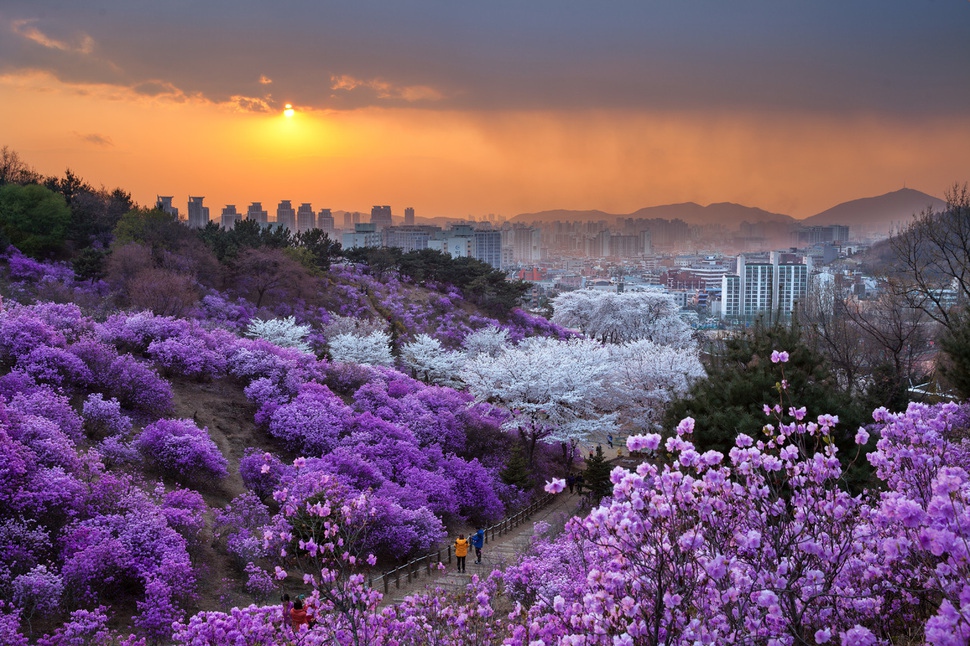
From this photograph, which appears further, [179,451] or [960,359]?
[179,451]

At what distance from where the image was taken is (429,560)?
13125mm

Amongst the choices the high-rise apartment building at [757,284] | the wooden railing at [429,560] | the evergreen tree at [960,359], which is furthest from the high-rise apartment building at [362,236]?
the evergreen tree at [960,359]

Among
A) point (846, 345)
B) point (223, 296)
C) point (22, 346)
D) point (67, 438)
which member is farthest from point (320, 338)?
point (846, 345)

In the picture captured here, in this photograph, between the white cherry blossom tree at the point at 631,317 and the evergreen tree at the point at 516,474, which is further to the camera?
the white cherry blossom tree at the point at 631,317

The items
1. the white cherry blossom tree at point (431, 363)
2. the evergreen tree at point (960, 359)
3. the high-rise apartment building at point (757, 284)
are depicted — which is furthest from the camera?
the high-rise apartment building at point (757, 284)

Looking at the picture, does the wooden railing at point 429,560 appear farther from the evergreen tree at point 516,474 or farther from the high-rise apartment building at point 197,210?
the high-rise apartment building at point 197,210

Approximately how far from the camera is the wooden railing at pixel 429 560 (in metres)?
11.9

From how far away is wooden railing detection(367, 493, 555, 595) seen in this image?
1189 centimetres

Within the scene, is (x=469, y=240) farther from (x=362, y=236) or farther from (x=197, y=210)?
(x=197, y=210)

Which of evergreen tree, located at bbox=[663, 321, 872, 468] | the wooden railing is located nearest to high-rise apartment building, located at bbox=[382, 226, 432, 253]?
the wooden railing

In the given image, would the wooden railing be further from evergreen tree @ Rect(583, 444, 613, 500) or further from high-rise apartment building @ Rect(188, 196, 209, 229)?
high-rise apartment building @ Rect(188, 196, 209, 229)

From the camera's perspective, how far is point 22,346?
46.9 ft

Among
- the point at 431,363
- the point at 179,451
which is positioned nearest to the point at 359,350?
the point at 431,363

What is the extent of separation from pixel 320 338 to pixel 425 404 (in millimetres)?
10641
